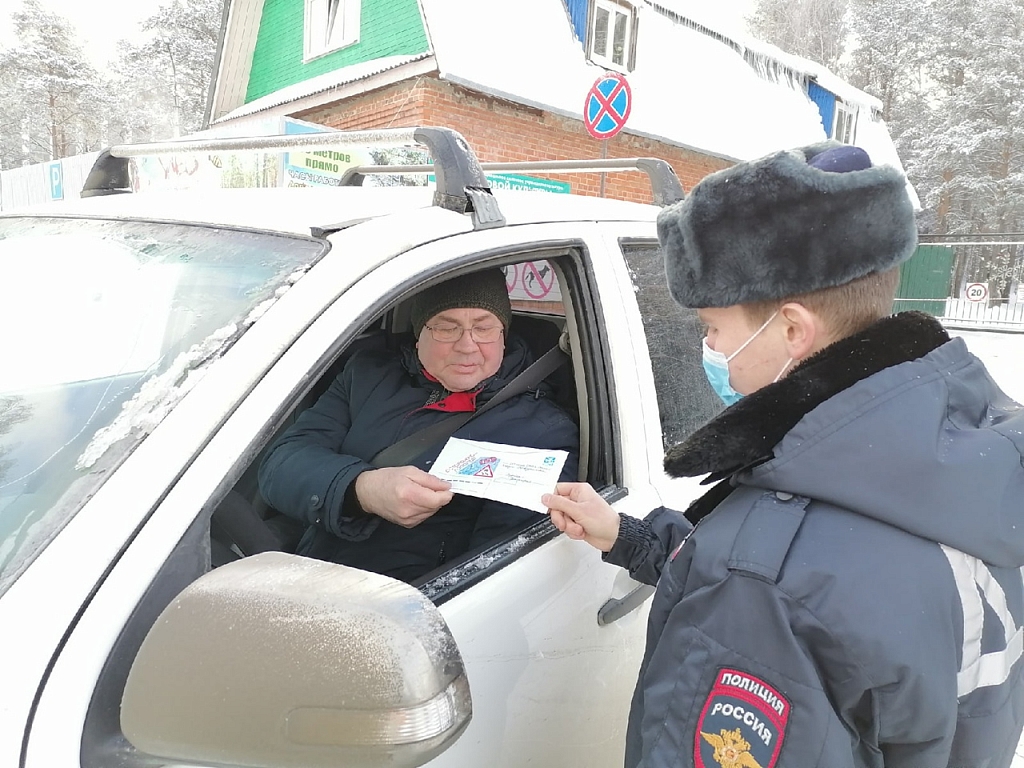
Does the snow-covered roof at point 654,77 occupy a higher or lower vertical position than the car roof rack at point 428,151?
higher

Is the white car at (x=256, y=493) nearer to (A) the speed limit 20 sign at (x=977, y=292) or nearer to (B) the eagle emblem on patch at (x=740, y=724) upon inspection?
(B) the eagle emblem on patch at (x=740, y=724)

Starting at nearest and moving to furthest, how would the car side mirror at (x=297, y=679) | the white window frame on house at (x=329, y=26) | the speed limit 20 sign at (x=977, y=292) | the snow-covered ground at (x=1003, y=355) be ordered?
1. the car side mirror at (x=297, y=679)
2. the snow-covered ground at (x=1003, y=355)
3. the speed limit 20 sign at (x=977, y=292)
4. the white window frame on house at (x=329, y=26)

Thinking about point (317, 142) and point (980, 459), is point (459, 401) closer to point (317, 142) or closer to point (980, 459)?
point (317, 142)

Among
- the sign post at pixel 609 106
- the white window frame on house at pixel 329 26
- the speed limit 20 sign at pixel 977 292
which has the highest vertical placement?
the white window frame on house at pixel 329 26

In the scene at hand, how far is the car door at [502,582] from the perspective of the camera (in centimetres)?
78

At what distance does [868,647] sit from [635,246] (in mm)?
1194

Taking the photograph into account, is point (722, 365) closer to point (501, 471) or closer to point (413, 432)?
point (501, 471)

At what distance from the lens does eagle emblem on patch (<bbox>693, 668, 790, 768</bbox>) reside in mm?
867

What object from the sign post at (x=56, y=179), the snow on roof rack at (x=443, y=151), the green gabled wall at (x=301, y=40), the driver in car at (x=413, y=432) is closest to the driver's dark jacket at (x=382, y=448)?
the driver in car at (x=413, y=432)

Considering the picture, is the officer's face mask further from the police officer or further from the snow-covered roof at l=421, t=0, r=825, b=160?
the snow-covered roof at l=421, t=0, r=825, b=160

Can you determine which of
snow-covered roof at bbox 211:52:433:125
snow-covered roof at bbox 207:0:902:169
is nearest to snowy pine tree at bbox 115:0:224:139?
snow-covered roof at bbox 211:52:433:125

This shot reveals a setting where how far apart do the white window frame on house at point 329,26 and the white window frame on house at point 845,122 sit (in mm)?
12226

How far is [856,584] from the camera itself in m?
0.87

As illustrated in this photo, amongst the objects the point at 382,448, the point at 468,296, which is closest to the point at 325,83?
the point at 468,296
